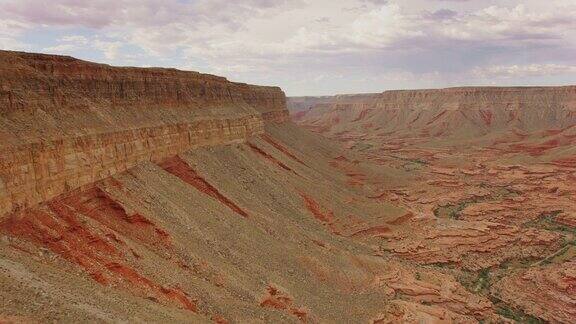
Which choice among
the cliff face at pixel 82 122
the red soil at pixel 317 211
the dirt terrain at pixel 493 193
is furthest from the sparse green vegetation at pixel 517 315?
the cliff face at pixel 82 122

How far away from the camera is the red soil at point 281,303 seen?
24.4 meters

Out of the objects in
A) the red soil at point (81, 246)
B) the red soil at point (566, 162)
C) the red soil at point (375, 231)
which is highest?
the red soil at point (81, 246)

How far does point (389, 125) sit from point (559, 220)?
105 meters

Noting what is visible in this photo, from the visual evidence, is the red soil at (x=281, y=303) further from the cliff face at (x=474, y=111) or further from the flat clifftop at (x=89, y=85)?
the cliff face at (x=474, y=111)

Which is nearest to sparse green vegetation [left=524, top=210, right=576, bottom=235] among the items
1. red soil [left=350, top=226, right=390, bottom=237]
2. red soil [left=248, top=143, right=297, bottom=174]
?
red soil [left=350, top=226, right=390, bottom=237]

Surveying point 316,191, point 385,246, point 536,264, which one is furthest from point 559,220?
point 316,191

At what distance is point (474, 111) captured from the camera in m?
139

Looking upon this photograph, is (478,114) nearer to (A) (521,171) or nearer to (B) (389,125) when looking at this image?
(B) (389,125)

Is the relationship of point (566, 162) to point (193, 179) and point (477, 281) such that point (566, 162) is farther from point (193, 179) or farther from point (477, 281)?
point (193, 179)

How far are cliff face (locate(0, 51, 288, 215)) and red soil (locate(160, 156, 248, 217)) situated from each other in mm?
852

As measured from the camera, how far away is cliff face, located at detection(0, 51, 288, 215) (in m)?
20.5

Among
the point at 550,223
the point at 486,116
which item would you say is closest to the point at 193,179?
the point at 550,223

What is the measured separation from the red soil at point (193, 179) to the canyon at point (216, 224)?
0.11 metres

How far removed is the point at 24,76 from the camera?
906 inches
